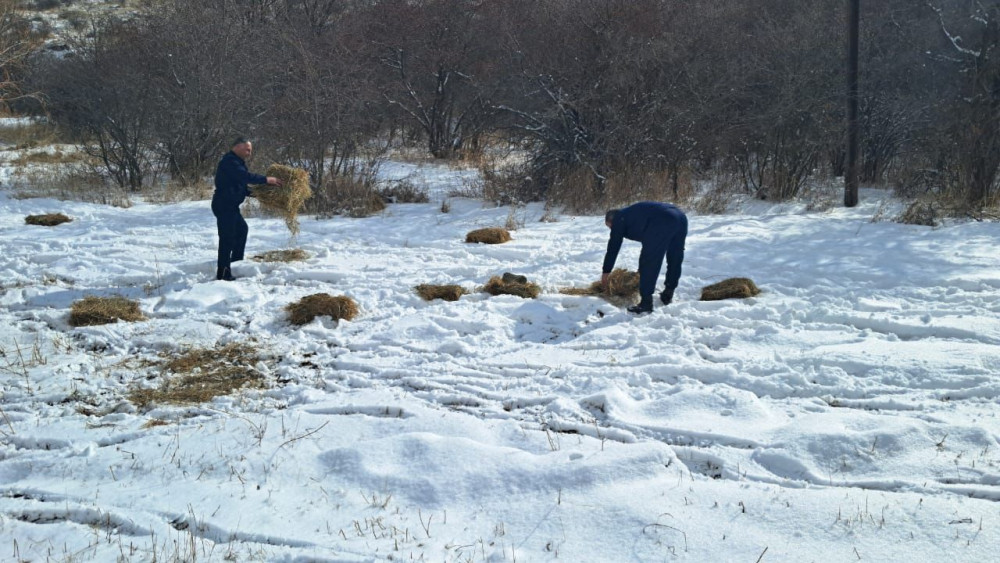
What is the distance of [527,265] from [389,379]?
3628 millimetres

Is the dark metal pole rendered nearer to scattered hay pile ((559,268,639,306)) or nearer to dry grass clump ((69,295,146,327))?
scattered hay pile ((559,268,639,306))

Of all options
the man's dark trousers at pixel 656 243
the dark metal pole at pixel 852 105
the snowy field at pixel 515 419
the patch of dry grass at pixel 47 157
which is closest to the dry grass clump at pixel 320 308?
the snowy field at pixel 515 419

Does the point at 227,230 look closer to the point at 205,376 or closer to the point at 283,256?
the point at 283,256

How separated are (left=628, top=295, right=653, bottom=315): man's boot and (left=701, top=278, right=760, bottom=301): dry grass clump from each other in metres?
0.82

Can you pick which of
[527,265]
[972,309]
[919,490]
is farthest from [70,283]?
[972,309]

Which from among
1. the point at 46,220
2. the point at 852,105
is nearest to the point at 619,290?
the point at 852,105

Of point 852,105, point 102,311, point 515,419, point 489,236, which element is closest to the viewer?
point 515,419

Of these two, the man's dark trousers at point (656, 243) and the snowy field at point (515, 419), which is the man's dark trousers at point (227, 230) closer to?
the snowy field at point (515, 419)

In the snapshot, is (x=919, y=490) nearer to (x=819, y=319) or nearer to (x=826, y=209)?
(x=819, y=319)

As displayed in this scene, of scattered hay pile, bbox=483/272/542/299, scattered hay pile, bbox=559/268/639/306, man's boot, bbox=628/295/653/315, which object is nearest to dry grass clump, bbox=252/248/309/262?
scattered hay pile, bbox=483/272/542/299

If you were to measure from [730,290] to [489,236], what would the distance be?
379 cm

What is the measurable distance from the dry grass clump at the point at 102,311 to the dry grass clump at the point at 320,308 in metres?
1.53

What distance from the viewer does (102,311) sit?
7309 mm

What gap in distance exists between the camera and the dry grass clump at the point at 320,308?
24.4ft
